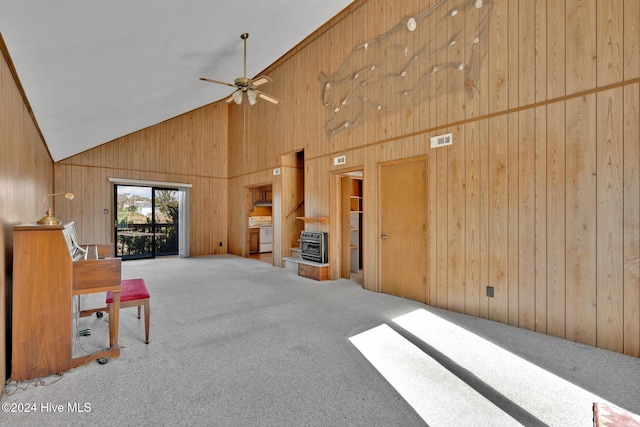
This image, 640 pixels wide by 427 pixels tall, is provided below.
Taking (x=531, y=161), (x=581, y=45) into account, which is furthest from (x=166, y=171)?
(x=581, y=45)

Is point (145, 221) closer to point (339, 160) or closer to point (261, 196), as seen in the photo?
point (261, 196)

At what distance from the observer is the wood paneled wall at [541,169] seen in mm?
2730

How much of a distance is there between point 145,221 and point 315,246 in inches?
206

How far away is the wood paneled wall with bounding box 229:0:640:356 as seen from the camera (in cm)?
273

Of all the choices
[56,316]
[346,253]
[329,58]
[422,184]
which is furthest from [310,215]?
[56,316]

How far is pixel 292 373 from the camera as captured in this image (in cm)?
230

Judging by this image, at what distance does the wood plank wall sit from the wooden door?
15 cm

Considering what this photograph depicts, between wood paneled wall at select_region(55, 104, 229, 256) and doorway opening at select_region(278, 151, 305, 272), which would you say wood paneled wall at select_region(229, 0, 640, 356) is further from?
wood paneled wall at select_region(55, 104, 229, 256)

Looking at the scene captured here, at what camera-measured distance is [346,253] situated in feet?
19.0

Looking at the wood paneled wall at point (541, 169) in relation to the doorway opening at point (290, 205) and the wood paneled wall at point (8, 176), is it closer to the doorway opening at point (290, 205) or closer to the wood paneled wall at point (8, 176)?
the doorway opening at point (290, 205)

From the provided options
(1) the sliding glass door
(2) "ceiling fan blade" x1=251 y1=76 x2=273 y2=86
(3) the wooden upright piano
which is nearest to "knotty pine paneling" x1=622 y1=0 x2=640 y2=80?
(2) "ceiling fan blade" x1=251 y1=76 x2=273 y2=86

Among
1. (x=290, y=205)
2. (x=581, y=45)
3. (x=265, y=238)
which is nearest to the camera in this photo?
(x=581, y=45)

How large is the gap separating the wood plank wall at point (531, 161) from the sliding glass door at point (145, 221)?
5930mm

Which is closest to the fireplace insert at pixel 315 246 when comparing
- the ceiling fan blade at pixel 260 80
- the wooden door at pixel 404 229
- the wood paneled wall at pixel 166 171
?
the wooden door at pixel 404 229
